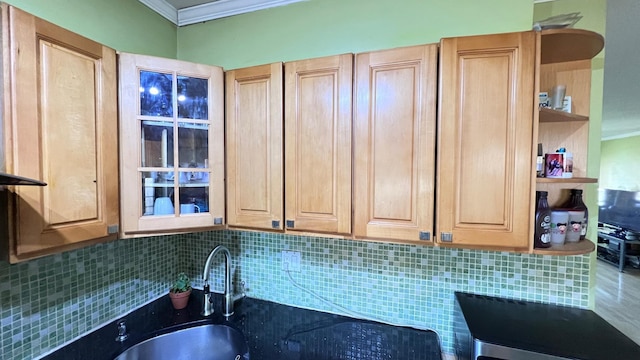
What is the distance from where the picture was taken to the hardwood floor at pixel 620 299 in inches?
119

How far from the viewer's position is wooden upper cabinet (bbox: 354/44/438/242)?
3.29 feet

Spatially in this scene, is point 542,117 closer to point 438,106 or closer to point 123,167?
point 438,106

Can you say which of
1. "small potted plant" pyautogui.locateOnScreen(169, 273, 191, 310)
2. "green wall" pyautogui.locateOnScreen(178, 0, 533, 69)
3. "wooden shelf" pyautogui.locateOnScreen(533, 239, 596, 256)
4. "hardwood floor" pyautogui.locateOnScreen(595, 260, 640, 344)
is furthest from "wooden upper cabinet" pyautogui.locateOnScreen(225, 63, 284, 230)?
"hardwood floor" pyautogui.locateOnScreen(595, 260, 640, 344)

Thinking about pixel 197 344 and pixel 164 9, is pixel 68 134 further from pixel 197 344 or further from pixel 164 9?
pixel 197 344

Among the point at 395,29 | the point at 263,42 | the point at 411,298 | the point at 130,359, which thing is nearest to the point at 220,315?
the point at 130,359

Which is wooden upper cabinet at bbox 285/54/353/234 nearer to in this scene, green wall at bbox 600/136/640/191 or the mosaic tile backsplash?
the mosaic tile backsplash

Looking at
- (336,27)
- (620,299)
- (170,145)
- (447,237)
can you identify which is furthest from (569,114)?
(620,299)

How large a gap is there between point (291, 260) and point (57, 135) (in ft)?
3.77

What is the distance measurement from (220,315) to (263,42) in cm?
157

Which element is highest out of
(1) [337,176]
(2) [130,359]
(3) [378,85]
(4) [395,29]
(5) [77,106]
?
(4) [395,29]

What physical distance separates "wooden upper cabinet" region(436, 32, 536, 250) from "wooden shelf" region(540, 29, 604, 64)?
121 mm

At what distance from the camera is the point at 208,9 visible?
5.08ft

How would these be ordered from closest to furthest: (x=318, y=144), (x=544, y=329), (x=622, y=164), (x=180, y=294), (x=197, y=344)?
1. (x=544, y=329)
2. (x=318, y=144)
3. (x=197, y=344)
4. (x=180, y=294)
5. (x=622, y=164)

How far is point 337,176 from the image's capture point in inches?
43.8
